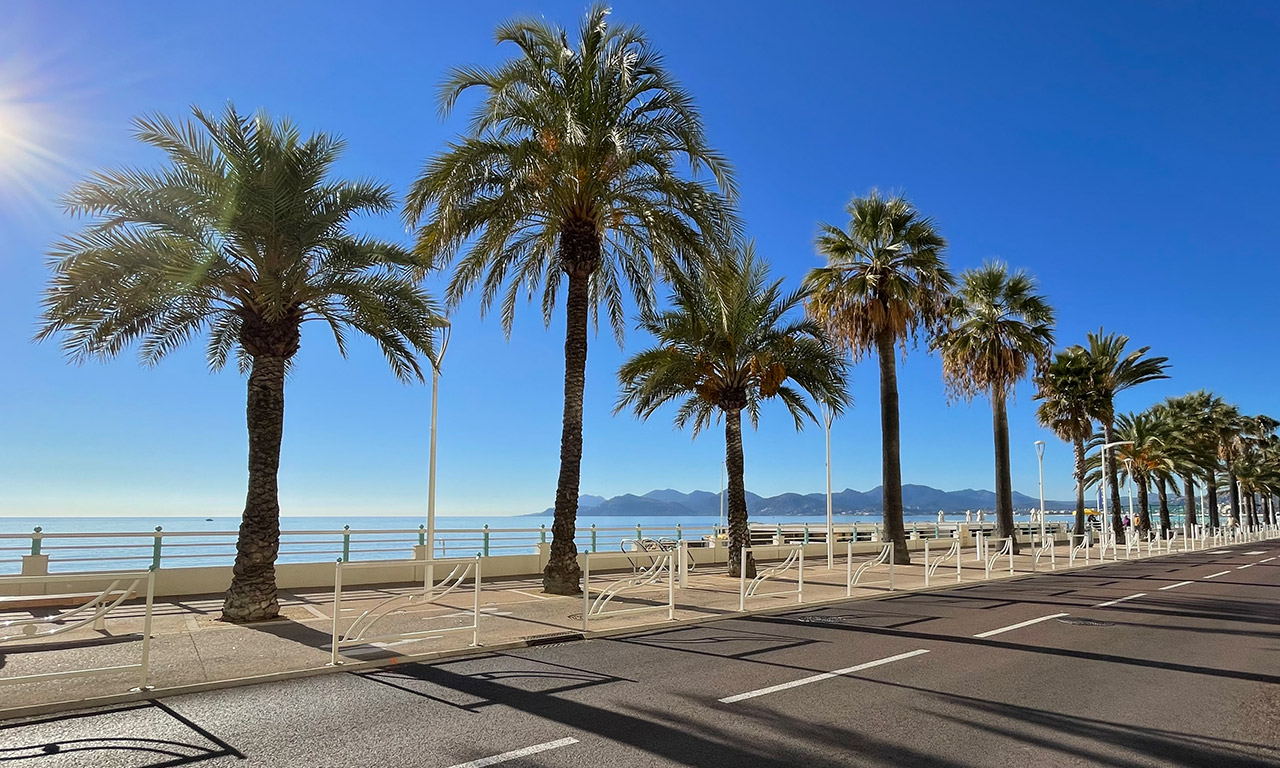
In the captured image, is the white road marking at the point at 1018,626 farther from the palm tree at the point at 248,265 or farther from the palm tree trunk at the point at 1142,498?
the palm tree trunk at the point at 1142,498

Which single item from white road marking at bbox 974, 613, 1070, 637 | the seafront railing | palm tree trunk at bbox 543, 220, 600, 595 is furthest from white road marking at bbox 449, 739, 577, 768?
palm tree trunk at bbox 543, 220, 600, 595

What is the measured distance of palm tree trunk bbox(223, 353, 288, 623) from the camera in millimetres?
11656

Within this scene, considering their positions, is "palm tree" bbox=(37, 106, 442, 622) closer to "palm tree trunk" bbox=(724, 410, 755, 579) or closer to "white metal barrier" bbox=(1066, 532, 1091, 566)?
"palm tree trunk" bbox=(724, 410, 755, 579)

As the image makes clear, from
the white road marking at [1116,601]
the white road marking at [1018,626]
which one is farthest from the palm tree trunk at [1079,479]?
the white road marking at [1018,626]

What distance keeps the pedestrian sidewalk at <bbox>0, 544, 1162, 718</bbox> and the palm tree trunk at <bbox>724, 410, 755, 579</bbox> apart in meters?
1.95

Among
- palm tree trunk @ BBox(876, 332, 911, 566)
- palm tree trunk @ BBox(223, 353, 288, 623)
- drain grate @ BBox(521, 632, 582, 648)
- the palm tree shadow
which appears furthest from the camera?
palm tree trunk @ BBox(876, 332, 911, 566)

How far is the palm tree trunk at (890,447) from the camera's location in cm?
2512

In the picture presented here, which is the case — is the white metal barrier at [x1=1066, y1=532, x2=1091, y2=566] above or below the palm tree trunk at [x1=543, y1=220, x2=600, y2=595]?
below

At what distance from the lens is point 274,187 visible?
1170 centimetres

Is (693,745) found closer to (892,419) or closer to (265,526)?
(265,526)

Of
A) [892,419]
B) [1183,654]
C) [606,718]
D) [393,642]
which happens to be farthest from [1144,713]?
[892,419]

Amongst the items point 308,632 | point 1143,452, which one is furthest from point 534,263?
point 1143,452

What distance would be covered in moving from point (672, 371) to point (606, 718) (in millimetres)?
14179

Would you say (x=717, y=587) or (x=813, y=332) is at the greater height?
(x=813, y=332)
